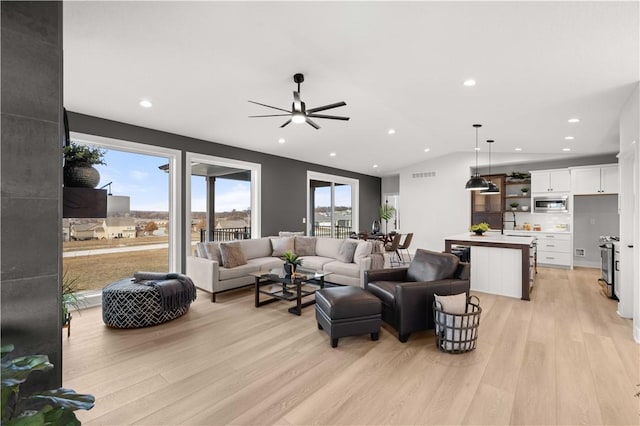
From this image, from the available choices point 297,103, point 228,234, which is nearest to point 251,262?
point 228,234

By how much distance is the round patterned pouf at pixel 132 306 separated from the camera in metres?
3.35

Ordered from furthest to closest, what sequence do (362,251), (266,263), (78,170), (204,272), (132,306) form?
(266,263) → (362,251) → (204,272) → (132,306) → (78,170)

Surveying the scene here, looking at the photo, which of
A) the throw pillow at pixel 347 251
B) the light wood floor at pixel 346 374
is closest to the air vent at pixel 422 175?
the throw pillow at pixel 347 251

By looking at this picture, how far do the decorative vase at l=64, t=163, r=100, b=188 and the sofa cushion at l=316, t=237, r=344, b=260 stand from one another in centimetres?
417

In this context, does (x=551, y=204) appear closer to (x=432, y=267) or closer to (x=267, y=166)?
(x=432, y=267)

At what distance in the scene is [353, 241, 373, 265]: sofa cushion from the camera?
504 cm

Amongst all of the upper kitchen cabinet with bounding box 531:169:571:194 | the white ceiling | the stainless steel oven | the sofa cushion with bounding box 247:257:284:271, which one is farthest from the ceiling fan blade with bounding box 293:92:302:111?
the upper kitchen cabinet with bounding box 531:169:571:194

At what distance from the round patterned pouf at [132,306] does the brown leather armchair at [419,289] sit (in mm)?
2502

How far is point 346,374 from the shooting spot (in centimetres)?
243

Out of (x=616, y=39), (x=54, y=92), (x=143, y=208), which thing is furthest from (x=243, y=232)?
(x=616, y=39)

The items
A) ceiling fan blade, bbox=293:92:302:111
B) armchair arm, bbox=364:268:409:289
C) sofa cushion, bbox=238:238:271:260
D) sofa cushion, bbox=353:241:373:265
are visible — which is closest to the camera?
ceiling fan blade, bbox=293:92:302:111

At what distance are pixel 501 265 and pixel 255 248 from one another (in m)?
4.24

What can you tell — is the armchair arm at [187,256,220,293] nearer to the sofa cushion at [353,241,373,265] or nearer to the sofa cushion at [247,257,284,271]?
the sofa cushion at [247,257,284,271]

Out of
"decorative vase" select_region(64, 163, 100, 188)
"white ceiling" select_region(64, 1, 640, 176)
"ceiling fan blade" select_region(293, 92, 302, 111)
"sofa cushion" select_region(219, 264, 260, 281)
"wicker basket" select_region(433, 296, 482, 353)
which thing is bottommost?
"wicker basket" select_region(433, 296, 482, 353)
